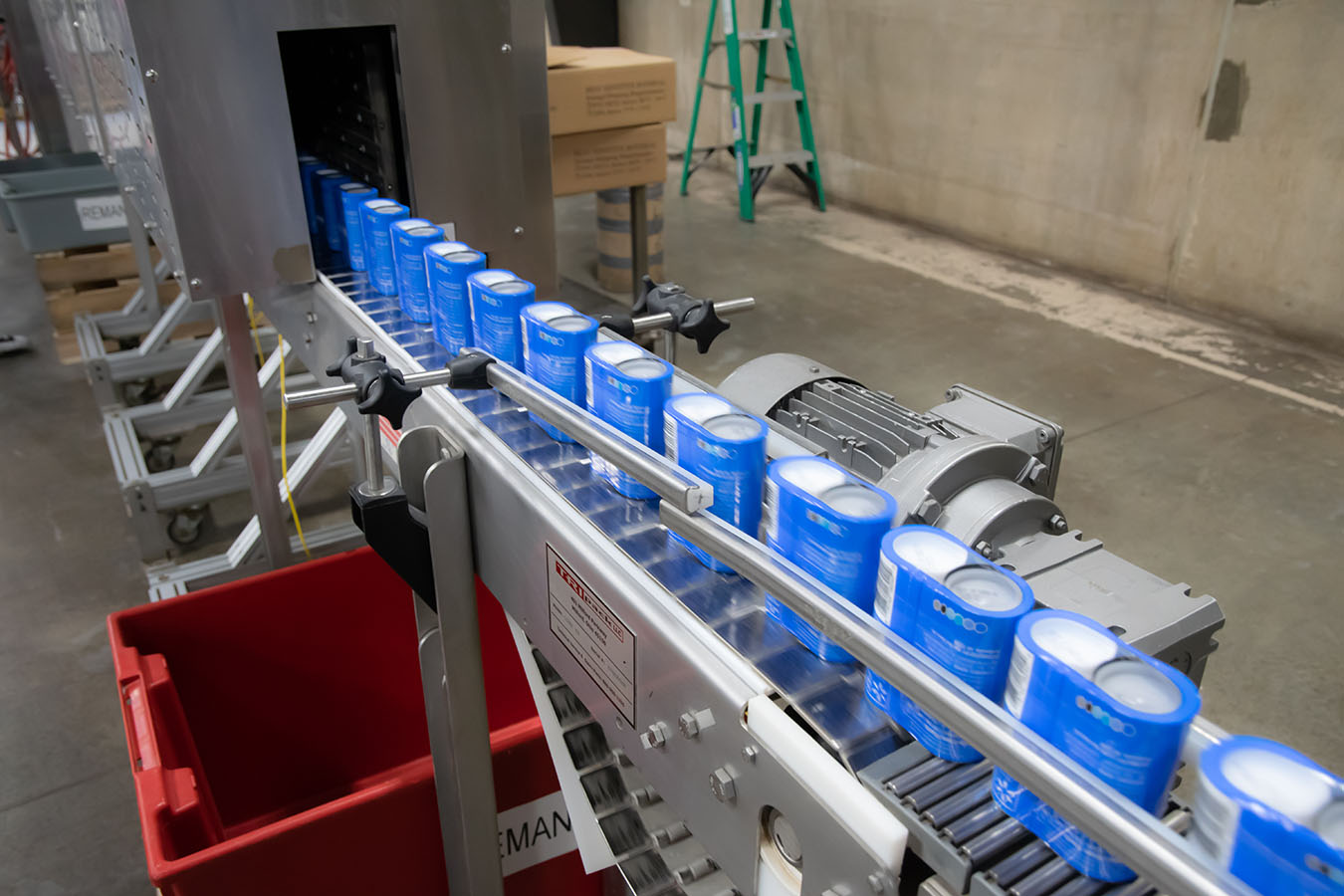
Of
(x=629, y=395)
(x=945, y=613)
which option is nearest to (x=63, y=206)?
(x=629, y=395)

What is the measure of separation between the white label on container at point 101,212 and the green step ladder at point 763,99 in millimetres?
3342

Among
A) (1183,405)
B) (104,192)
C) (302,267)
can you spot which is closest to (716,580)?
(302,267)

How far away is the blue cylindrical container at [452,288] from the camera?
1.23m

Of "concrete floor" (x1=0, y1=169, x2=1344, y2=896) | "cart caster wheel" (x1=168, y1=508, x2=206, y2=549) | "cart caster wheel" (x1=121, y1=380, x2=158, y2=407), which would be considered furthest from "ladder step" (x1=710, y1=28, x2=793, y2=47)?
"cart caster wheel" (x1=168, y1=508, x2=206, y2=549)

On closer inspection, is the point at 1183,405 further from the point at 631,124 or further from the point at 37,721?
the point at 37,721

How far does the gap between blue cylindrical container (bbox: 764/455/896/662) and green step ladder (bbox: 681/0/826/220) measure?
16.8ft

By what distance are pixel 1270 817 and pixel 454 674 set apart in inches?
36.4

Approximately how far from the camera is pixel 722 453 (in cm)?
82

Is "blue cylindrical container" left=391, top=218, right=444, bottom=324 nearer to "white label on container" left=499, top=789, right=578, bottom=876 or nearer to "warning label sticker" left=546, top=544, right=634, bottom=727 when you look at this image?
"warning label sticker" left=546, top=544, right=634, bottom=727

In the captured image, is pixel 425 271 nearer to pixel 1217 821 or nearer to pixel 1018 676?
pixel 1018 676

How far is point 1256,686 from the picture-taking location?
2172 mm

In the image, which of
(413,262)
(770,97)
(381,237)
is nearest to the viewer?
(413,262)

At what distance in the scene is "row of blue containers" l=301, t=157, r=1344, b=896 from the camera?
50 cm

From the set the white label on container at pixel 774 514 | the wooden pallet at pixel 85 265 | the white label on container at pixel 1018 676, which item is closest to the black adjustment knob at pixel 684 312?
the white label on container at pixel 774 514
